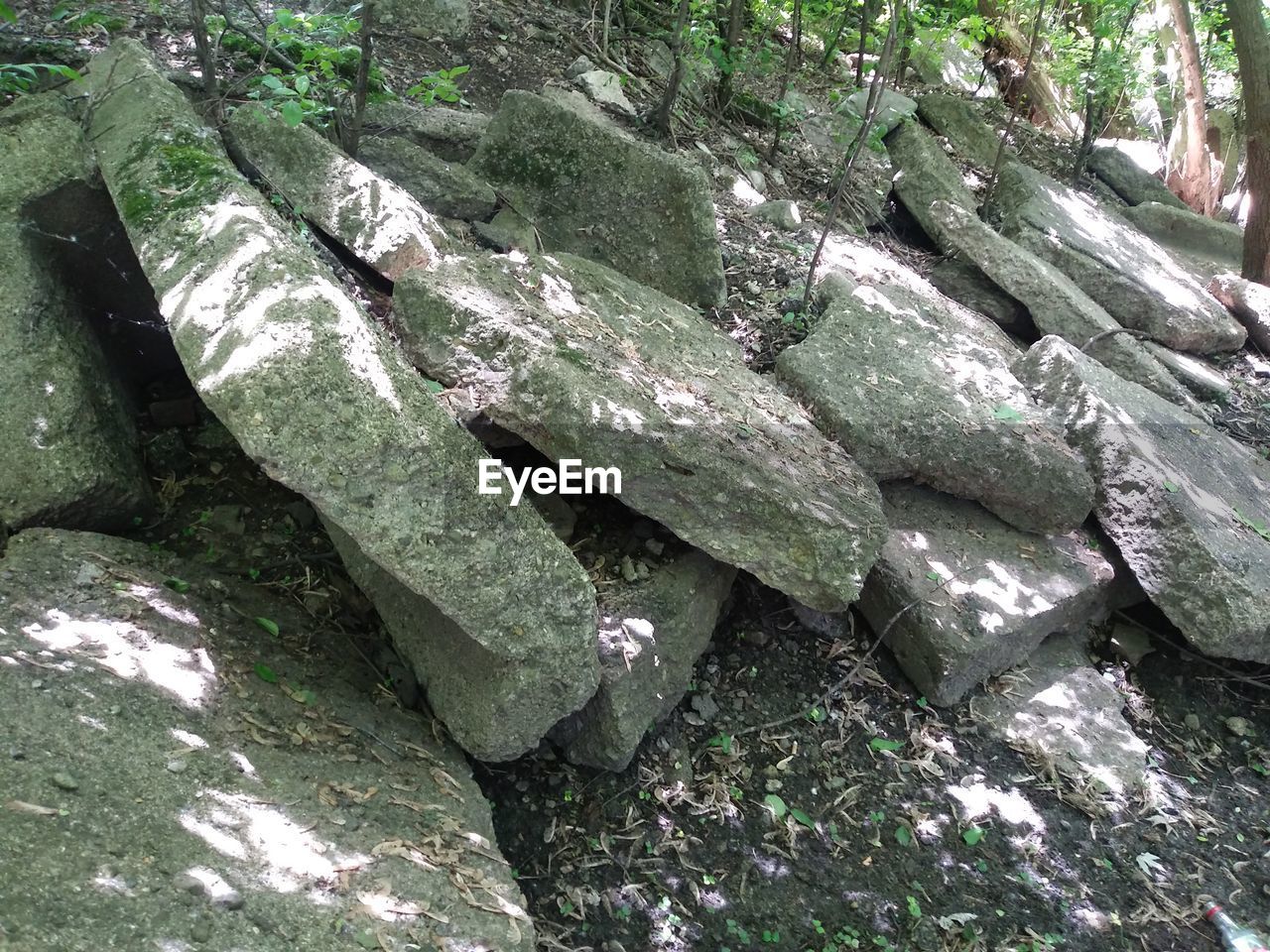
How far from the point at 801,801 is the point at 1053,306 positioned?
11.6 feet

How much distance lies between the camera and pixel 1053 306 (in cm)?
511

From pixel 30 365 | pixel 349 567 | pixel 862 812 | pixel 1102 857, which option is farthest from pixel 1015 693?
pixel 30 365

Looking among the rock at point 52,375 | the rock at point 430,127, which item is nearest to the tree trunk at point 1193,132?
the rock at point 430,127

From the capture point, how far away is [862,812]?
3004 millimetres

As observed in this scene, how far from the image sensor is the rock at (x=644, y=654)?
107 inches

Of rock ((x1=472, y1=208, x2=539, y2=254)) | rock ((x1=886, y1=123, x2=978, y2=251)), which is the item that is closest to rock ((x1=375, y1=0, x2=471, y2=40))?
rock ((x1=472, y1=208, x2=539, y2=254))

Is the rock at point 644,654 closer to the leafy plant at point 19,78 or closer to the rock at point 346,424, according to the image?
the rock at point 346,424

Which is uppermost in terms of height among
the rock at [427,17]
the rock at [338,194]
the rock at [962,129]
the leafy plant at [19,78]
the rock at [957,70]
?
Result: the rock at [957,70]

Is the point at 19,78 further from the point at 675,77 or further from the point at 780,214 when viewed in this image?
the point at 780,214

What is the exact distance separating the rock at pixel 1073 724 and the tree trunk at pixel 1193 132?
7.50 meters

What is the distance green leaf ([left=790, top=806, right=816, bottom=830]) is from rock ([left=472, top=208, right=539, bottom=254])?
2575 mm

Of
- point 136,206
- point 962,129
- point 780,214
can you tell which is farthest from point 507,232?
point 962,129

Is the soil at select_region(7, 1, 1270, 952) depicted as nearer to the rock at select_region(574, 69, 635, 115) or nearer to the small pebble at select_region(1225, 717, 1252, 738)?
the small pebble at select_region(1225, 717, 1252, 738)

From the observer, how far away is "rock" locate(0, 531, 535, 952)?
171 centimetres
